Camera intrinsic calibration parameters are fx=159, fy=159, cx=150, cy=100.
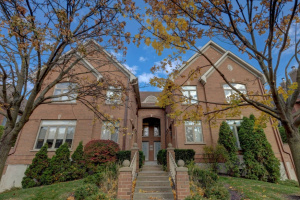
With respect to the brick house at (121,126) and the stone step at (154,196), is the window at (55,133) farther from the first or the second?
the stone step at (154,196)

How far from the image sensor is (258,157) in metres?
10.1

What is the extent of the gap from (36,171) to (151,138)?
11.3 metres

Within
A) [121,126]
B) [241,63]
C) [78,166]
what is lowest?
[78,166]

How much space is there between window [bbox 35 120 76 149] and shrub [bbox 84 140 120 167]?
2.88 m

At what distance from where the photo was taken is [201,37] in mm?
5246

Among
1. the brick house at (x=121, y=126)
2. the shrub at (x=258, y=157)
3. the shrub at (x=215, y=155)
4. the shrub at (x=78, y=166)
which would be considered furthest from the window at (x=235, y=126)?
the shrub at (x=78, y=166)

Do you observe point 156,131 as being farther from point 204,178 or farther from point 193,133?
point 204,178

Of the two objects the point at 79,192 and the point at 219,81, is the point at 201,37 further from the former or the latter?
the point at 219,81

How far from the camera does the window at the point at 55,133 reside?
1138cm

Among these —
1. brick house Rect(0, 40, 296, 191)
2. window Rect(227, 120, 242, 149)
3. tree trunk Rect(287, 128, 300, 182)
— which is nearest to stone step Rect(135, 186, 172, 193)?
brick house Rect(0, 40, 296, 191)

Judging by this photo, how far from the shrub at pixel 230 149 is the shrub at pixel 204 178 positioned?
11.2 feet

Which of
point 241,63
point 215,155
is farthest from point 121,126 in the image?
point 241,63

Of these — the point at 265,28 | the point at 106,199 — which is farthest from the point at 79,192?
the point at 265,28

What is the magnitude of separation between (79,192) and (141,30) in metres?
5.75
